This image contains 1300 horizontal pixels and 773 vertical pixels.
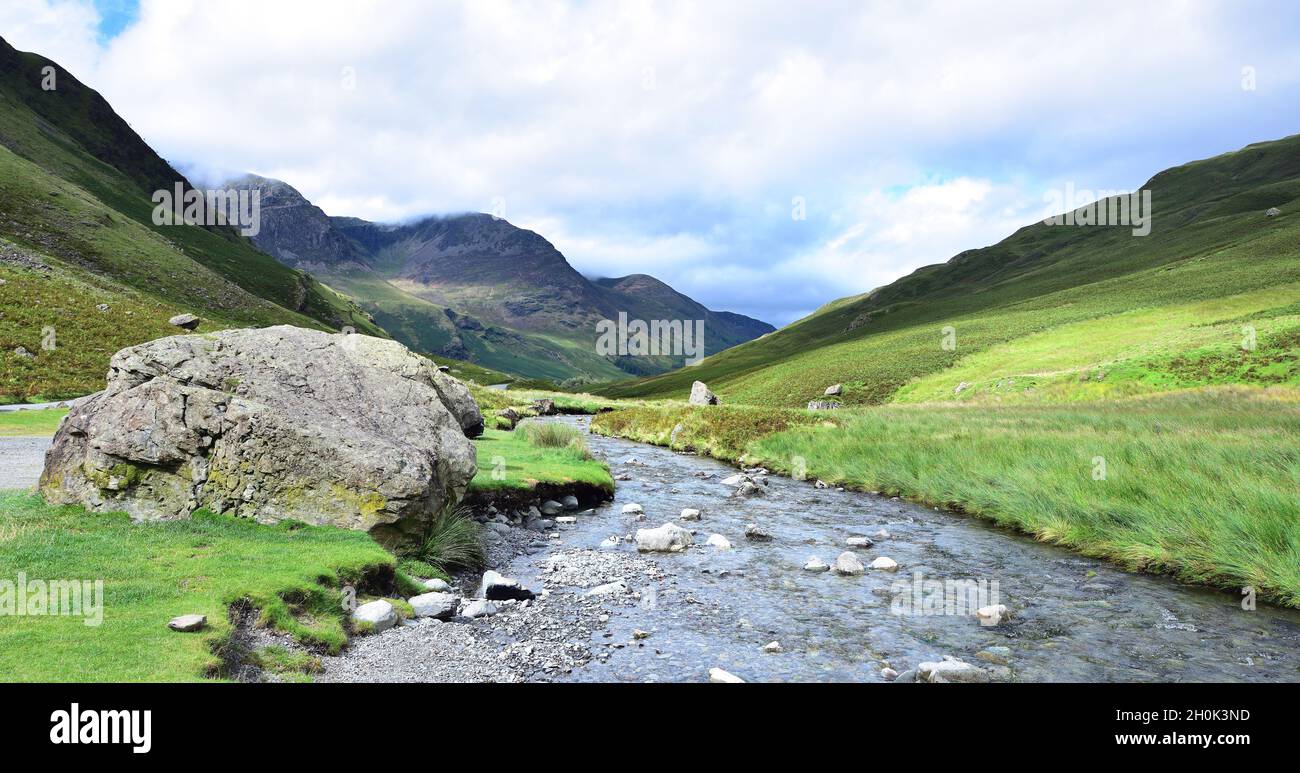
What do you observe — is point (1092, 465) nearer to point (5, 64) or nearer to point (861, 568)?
point (861, 568)

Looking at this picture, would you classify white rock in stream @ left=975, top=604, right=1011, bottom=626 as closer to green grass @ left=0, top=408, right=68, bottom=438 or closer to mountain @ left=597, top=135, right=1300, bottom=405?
green grass @ left=0, top=408, right=68, bottom=438

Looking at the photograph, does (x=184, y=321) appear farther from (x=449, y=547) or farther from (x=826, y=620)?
(x=826, y=620)

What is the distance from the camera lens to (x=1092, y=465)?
20.2 metres

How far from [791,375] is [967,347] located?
1058 inches

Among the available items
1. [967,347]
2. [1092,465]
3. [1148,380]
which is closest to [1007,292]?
[967,347]

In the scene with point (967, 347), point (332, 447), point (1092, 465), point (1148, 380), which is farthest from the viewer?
point (967, 347)

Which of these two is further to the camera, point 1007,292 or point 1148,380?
point 1007,292

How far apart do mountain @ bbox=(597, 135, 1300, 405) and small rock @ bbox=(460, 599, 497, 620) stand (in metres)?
50.8

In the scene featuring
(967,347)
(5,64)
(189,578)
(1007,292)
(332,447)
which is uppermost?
(5,64)

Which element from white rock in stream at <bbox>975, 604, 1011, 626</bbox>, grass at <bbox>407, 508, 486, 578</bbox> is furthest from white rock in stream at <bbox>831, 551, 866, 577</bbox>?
grass at <bbox>407, 508, 486, 578</bbox>

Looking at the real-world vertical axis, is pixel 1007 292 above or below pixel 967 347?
above

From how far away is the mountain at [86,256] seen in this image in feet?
138

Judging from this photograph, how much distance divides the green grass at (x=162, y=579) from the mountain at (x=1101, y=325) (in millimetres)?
53736

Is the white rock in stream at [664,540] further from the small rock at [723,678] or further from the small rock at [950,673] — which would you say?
the small rock at [950,673]
